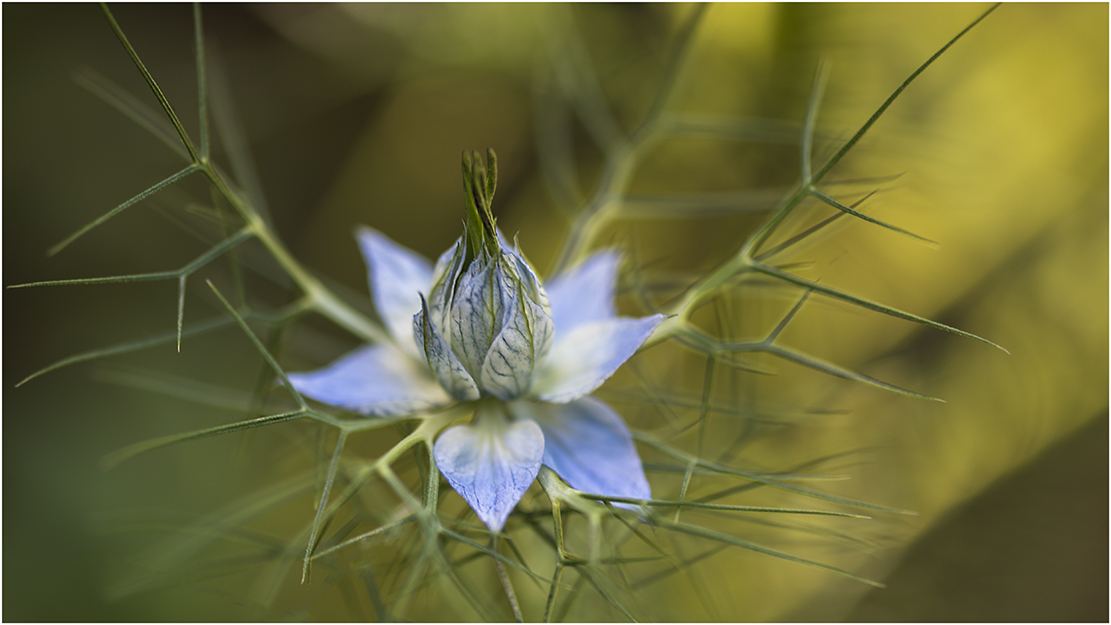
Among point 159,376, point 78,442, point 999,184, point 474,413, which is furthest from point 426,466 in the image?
point 999,184

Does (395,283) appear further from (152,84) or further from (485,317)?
(152,84)

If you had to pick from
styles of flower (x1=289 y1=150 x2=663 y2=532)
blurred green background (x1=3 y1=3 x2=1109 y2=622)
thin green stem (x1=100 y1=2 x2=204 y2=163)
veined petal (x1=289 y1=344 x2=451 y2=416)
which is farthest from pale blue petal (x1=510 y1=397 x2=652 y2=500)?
blurred green background (x1=3 y1=3 x2=1109 y2=622)

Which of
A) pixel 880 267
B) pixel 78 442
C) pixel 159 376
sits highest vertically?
pixel 880 267

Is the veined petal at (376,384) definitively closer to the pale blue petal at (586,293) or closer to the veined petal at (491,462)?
the veined petal at (491,462)

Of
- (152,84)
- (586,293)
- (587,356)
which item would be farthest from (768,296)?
(152,84)

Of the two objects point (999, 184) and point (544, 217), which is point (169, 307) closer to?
point (544, 217)

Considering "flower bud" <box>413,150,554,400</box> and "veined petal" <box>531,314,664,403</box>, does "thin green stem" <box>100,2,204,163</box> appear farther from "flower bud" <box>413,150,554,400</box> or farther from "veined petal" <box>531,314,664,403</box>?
"veined petal" <box>531,314,664,403</box>

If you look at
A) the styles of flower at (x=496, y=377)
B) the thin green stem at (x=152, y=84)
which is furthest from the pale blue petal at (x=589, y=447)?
the thin green stem at (x=152, y=84)
